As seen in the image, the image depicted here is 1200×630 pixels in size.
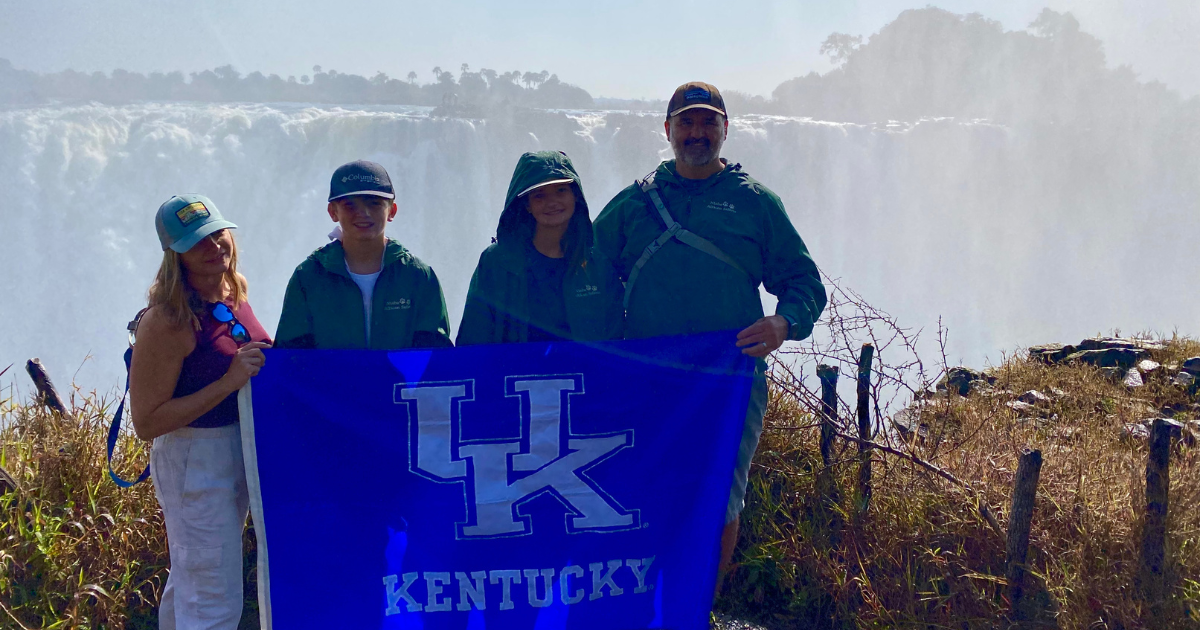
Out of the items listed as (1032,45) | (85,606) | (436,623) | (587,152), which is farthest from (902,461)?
(1032,45)

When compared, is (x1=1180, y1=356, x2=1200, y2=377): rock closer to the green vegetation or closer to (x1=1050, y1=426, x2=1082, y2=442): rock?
(x1=1050, y1=426, x2=1082, y2=442): rock

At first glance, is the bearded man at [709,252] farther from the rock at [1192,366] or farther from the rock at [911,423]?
the rock at [1192,366]

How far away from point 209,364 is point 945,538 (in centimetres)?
285

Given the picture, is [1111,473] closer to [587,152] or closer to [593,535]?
[593,535]

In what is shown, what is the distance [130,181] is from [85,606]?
2823 centimetres

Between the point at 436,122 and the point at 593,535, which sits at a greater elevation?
the point at 436,122

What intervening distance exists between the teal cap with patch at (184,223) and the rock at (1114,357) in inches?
285

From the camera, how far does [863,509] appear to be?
3.40 m

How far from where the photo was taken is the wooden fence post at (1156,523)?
2811 millimetres

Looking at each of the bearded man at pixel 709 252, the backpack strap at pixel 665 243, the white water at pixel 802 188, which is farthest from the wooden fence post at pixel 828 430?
the white water at pixel 802 188

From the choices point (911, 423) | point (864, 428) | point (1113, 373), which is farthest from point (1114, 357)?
point (864, 428)

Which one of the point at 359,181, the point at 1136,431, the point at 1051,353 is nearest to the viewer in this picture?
the point at 359,181

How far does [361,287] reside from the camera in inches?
98.0

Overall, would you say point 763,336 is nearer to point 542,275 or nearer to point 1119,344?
point 542,275
